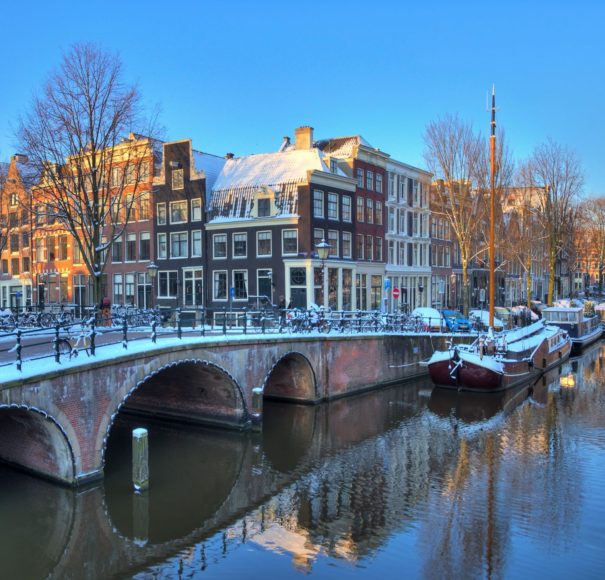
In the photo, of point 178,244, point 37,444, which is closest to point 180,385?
point 37,444

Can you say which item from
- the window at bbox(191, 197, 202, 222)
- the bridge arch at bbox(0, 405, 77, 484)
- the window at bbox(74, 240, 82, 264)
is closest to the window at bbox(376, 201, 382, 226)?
the window at bbox(191, 197, 202, 222)

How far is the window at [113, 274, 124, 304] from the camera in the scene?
43.7m

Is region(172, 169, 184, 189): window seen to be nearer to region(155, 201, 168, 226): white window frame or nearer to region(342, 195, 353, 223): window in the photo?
region(155, 201, 168, 226): white window frame

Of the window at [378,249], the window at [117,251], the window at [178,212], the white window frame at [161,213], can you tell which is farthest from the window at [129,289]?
the window at [378,249]

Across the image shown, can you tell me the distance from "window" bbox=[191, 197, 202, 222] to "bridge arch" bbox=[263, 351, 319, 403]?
17.7m

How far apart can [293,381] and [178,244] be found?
19238 mm

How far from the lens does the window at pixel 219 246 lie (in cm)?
3872

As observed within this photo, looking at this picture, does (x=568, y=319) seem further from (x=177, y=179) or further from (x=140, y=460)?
(x=140, y=460)

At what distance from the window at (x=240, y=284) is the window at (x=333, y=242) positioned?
573cm

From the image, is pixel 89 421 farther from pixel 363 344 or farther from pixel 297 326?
pixel 363 344

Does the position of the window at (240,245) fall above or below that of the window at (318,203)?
below

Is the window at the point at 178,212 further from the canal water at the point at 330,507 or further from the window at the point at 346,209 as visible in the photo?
the canal water at the point at 330,507

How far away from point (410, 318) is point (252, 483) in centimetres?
1814

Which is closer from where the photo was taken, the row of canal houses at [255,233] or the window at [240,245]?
the row of canal houses at [255,233]
